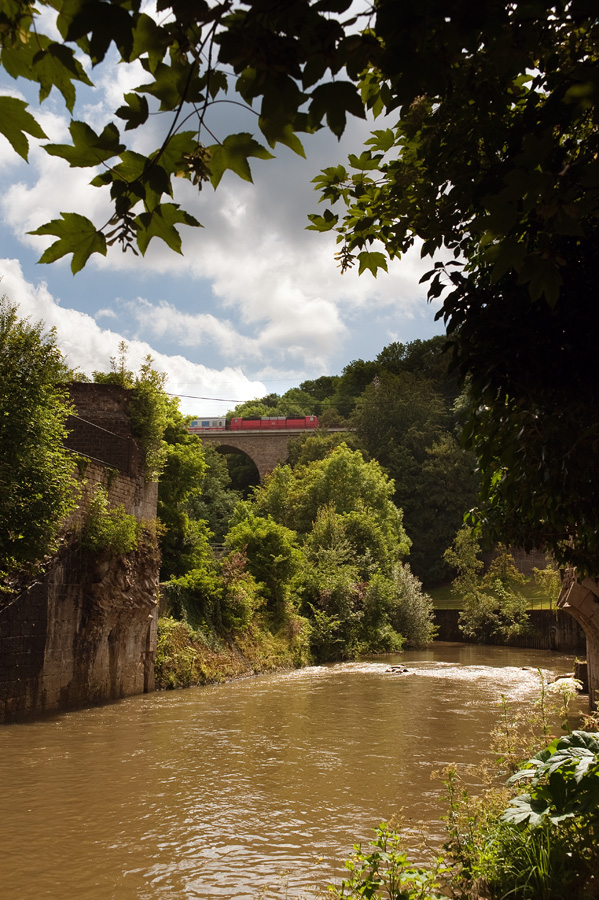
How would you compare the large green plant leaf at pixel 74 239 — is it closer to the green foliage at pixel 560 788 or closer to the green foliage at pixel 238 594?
the green foliage at pixel 560 788

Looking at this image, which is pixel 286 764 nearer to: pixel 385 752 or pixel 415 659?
pixel 385 752

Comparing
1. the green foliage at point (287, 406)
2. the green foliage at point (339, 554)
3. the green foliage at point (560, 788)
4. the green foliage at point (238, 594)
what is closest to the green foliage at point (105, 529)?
the green foliage at point (238, 594)

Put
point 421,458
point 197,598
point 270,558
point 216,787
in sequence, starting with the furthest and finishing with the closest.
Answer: point 421,458 → point 270,558 → point 197,598 → point 216,787

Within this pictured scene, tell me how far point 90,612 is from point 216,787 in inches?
240

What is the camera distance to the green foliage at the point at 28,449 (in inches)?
416

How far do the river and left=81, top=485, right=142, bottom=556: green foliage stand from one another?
9.28ft

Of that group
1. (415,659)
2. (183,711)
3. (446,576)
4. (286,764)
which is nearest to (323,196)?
(286,764)

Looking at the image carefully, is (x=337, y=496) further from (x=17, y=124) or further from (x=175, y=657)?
(x=17, y=124)

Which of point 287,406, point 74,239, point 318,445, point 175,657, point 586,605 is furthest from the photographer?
point 287,406

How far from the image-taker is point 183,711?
43.3ft

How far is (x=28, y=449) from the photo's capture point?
10703 mm

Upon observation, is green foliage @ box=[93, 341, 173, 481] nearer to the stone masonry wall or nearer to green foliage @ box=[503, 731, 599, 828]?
the stone masonry wall

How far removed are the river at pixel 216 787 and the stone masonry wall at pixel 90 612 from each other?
21.7 inches

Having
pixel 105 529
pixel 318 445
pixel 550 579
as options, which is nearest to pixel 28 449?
pixel 105 529
